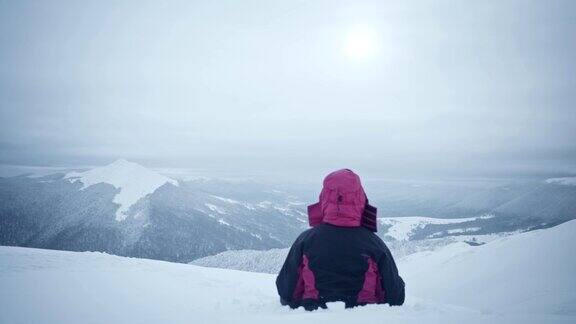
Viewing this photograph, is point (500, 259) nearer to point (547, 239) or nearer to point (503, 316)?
point (547, 239)

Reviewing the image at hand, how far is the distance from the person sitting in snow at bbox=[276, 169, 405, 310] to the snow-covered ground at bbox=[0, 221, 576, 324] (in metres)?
0.27

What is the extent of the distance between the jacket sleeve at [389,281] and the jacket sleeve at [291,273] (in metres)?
1.38

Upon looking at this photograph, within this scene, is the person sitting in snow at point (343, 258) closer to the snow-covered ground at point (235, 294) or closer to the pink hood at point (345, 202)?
the pink hood at point (345, 202)

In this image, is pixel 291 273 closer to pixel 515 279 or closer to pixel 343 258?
pixel 343 258

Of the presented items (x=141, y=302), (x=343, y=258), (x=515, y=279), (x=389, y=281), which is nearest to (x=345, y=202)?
(x=343, y=258)

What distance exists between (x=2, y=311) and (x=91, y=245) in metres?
232

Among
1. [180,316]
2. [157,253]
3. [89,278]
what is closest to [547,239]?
[180,316]

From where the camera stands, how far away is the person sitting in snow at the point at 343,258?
199 inches

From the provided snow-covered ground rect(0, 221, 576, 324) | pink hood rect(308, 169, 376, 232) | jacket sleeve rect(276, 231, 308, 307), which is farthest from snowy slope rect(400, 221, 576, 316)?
jacket sleeve rect(276, 231, 308, 307)

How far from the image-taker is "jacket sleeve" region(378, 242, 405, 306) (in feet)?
17.0

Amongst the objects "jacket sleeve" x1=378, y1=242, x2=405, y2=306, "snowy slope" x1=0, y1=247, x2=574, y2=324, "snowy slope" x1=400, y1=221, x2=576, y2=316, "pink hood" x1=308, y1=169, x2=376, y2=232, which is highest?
"pink hood" x1=308, y1=169, x2=376, y2=232

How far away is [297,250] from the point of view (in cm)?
534

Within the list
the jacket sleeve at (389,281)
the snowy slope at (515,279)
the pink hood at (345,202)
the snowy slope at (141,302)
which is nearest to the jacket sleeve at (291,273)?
the snowy slope at (141,302)

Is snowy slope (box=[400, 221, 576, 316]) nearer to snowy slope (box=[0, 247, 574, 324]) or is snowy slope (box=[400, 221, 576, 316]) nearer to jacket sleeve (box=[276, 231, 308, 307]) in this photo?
snowy slope (box=[0, 247, 574, 324])
